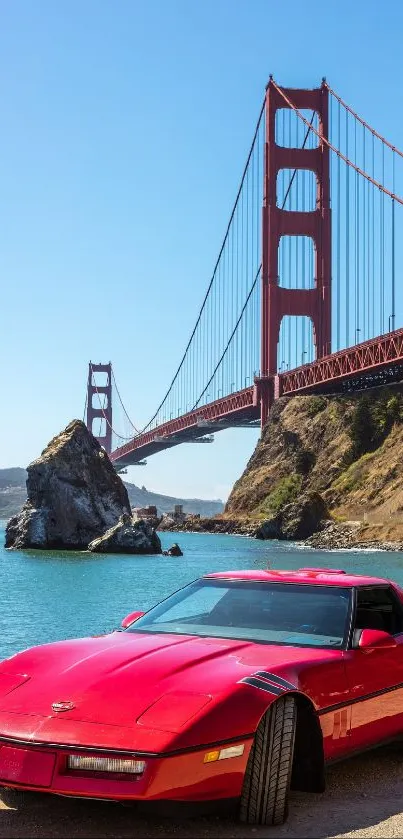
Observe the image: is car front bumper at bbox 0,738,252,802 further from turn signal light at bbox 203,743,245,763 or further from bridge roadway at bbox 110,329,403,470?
bridge roadway at bbox 110,329,403,470

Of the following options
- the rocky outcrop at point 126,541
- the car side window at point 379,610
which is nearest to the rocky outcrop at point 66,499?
the rocky outcrop at point 126,541

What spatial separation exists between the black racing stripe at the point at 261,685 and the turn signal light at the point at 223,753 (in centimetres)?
29

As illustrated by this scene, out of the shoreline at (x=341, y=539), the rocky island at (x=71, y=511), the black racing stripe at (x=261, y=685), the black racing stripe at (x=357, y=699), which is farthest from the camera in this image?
the shoreline at (x=341, y=539)

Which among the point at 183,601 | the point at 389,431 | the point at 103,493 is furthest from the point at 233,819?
the point at 389,431

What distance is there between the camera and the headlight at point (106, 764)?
14.5 ft

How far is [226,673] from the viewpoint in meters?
4.95

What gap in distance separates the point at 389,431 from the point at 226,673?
3016 inches

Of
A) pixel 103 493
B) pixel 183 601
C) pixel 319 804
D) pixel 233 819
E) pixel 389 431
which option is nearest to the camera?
pixel 233 819

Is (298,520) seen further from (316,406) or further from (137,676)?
(137,676)

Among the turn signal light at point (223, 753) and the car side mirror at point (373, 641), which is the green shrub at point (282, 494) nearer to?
the car side mirror at point (373, 641)

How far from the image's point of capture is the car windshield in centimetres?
578

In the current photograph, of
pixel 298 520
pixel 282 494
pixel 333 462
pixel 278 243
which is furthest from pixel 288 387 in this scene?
pixel 298 520

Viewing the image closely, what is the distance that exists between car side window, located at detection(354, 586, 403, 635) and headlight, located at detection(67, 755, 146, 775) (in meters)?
1.84

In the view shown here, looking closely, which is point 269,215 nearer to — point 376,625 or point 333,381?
point 333,381
